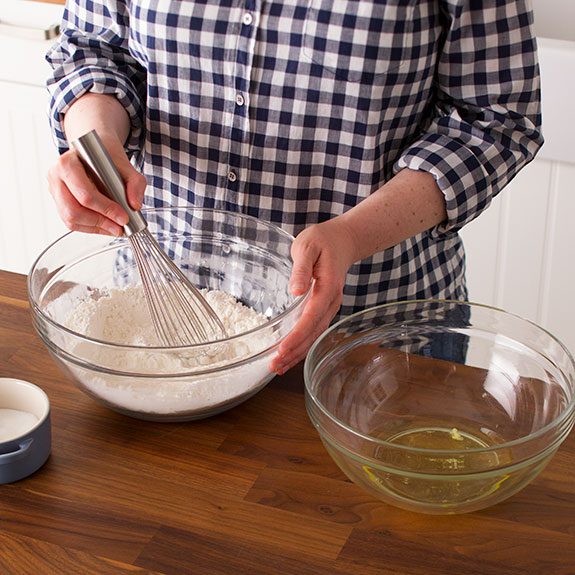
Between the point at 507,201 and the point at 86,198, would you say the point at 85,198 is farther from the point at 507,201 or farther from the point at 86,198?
the point at 507,201

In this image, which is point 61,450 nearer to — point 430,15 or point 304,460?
point 304,460

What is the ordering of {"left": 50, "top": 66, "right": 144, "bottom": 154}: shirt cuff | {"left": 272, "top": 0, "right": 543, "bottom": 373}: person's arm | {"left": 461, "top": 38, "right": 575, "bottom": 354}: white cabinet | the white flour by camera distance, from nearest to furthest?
the white flour < {"left": 272, "top": 0, "right": 543, "bottom": 373}: person's arm < {"left": 50, "top": 66, "right": 144, "bottom": 154}: shirt cuff < {"left": 461, "top": 38, "right": 575, "bottom": 354}: white cabinet

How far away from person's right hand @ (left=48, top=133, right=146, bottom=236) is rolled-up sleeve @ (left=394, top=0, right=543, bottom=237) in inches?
14.2

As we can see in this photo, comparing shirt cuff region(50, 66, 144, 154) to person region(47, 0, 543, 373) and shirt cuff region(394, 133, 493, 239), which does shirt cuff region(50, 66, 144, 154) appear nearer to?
person region(47, 0, 543, 373)

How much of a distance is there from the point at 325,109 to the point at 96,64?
0.32 meters

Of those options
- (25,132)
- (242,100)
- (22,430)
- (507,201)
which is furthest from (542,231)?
(22,430)

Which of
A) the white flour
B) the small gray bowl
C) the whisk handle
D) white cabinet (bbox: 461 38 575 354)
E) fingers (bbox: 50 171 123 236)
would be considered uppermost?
the whisk handle

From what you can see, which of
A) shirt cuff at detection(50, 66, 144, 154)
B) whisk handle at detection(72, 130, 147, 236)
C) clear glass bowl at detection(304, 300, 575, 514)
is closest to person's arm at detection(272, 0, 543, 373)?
clear glass bowl at detection(304, 300, 575, 514)

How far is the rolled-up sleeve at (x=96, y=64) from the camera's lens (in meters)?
1.27

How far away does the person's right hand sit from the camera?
1.01 metres

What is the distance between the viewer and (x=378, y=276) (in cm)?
133

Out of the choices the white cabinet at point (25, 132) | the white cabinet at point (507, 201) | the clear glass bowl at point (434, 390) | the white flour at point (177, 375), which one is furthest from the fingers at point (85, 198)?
the white cabinet at point (25, 132)

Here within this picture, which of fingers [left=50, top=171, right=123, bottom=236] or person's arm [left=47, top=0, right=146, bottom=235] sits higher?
person's arm [left=47, top=0, right=146, bottom=235]

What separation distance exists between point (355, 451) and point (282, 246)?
1.13 feet
